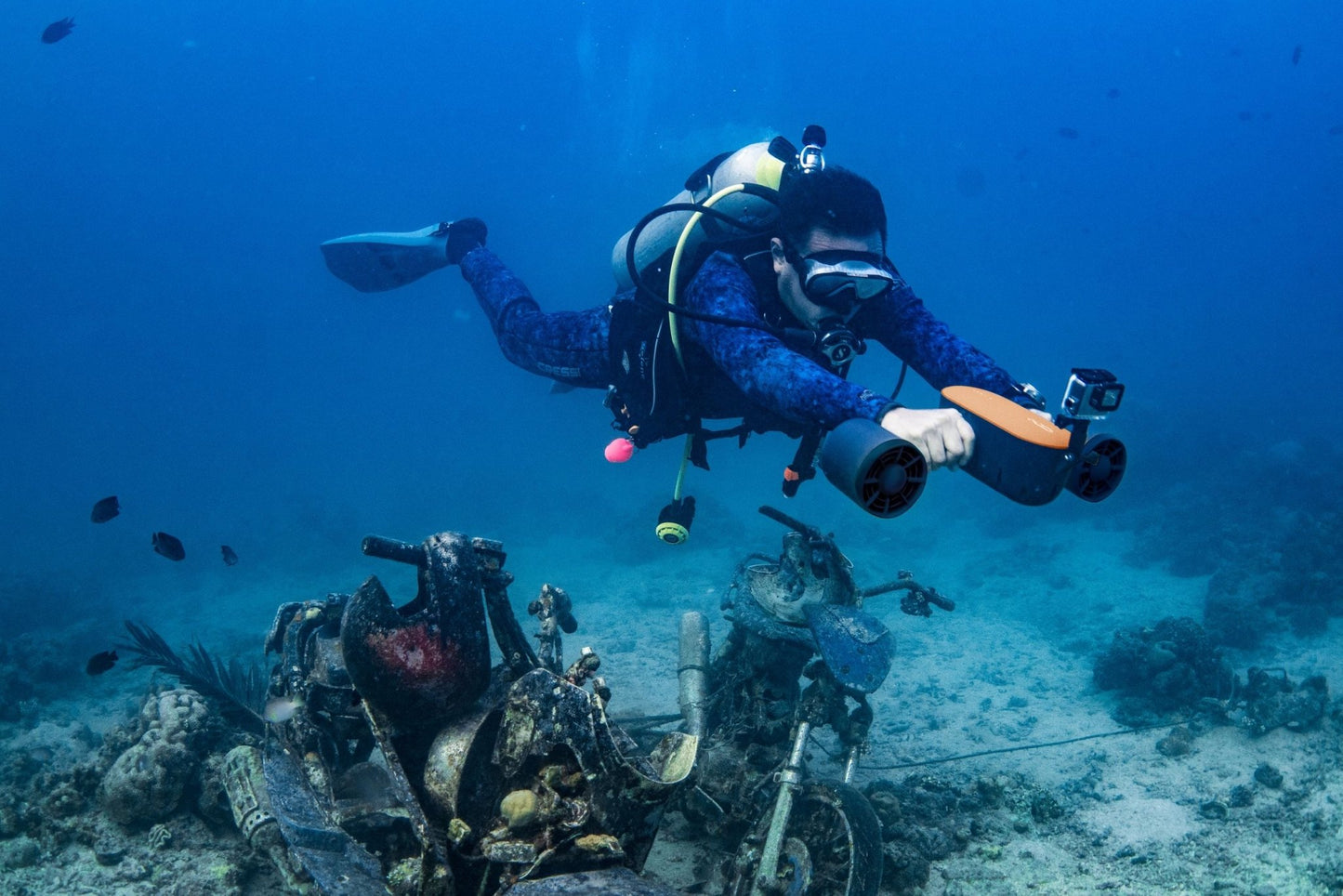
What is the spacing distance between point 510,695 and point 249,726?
473 cm

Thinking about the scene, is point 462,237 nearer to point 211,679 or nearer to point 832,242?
point 211,679

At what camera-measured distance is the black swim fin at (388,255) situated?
340 inches

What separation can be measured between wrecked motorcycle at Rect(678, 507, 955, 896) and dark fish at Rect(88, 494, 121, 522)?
6109 millimetres

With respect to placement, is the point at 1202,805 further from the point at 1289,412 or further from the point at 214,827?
the point at 1289,412

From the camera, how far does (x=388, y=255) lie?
28.6 ft

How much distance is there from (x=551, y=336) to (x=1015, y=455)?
4.64 meters

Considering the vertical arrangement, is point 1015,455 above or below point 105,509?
above

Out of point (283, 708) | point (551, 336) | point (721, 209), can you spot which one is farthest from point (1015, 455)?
point (551, 336)

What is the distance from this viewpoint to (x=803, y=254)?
379 cm

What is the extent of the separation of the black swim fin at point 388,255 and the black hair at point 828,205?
6.10 m

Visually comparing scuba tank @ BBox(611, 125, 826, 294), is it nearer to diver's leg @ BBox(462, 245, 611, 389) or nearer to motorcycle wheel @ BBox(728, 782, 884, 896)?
diver's leg @ BBox(462, 245, 611, 389)

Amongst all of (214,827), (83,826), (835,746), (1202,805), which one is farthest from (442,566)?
(1202,805)

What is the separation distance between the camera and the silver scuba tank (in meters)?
4.35

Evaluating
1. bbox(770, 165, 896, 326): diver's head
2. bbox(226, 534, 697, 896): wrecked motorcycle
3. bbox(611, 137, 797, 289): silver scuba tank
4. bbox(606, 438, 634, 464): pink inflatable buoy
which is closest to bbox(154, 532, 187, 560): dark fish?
bbox(226, 534, 697, 896): wrecked motorcycle
